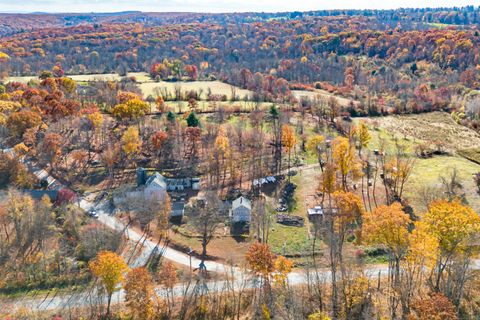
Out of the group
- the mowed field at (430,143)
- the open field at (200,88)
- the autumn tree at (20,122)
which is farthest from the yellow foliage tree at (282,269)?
the open field at (200,88)

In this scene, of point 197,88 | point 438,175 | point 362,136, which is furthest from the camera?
point 197,88

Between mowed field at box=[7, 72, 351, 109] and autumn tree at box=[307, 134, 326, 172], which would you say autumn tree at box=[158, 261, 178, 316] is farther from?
→ mowed field at box=[7, 72, 351, 109]

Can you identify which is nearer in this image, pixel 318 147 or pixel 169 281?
pixel 169 281

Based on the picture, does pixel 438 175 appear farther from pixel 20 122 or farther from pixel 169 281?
pixel 20 122

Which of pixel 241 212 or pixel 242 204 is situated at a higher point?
pixel 242 204

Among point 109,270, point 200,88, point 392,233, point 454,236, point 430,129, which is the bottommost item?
point 430,129

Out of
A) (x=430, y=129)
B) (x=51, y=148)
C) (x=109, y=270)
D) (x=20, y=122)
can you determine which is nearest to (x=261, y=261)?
(x=109, y=270)

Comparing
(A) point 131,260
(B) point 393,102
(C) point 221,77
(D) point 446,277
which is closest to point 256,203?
(A) point 131,260
